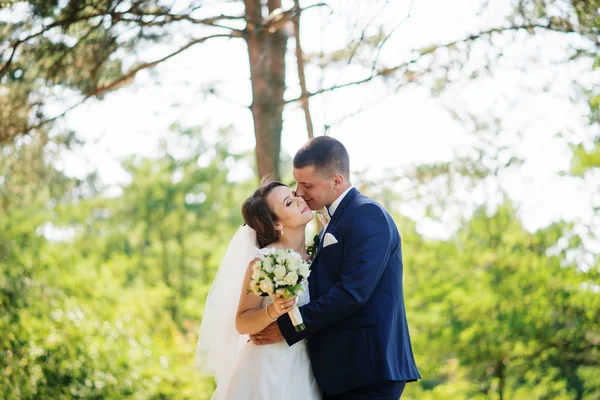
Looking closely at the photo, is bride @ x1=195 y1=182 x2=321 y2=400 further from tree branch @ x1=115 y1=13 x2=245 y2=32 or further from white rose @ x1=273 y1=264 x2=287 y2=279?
tree branch @ x1=115 y1=13 x2=245 y2=32

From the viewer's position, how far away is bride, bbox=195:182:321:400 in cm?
386

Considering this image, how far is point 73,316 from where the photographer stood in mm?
11750

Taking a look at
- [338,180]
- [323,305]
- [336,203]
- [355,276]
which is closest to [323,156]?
[338,180]

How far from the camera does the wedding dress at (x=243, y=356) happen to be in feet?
12.7

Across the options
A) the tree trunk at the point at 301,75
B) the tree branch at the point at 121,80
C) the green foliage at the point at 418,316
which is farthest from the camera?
the green foliage at the point at 418,316

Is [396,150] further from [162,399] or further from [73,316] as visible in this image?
[162,399]

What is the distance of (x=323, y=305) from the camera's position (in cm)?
355

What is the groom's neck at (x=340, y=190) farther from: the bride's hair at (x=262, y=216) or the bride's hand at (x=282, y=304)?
the bride's hand at (x=282, y=304)

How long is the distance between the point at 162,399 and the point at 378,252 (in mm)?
11350

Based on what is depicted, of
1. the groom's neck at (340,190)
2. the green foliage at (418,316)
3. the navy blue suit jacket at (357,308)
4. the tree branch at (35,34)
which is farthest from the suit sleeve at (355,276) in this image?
the green foliage at (418,316)

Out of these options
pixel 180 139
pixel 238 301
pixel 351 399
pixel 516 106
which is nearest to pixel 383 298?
pixel 351 399

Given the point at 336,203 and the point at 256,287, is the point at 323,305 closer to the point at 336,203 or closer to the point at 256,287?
the point at 256,287

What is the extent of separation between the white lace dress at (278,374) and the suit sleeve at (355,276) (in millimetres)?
199

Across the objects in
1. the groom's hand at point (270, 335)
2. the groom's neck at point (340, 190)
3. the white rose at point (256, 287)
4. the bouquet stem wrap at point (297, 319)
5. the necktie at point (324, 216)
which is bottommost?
the groom's hand at point (270, 335)
